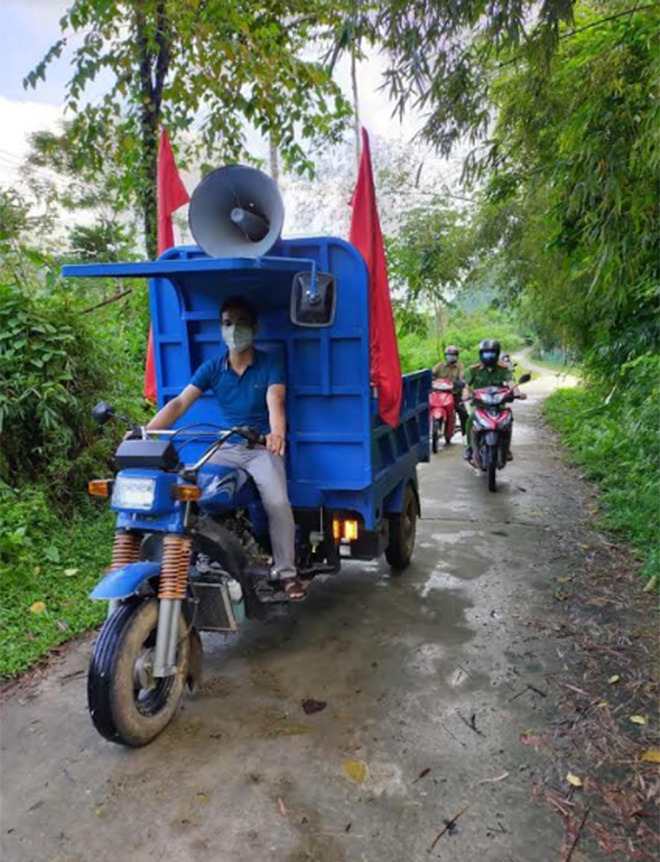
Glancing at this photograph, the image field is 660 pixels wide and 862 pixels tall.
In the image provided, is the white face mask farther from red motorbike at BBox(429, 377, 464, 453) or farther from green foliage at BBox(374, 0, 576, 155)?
red motorbike at BBox(429, 377, 464, 453)

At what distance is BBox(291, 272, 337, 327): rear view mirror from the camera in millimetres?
2900

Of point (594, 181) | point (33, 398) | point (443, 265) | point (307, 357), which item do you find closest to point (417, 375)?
point (307, 357)

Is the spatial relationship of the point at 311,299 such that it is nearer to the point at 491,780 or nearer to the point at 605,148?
the point at 605,148

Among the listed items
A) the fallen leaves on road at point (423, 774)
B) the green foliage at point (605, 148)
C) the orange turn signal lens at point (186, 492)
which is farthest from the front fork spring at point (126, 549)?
the green foliage at point (605, 148)

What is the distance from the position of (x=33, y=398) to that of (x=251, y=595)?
8.38 ft

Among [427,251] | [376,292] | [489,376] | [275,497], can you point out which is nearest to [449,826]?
[275,497]

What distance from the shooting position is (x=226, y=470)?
2.96 m

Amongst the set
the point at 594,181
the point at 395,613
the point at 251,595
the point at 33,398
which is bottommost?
the point at 395,613

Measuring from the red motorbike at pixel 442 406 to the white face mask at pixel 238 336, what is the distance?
19.7ft

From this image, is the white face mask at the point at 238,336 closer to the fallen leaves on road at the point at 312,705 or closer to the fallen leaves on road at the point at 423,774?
the fallen leaves on road at the point at 312,705

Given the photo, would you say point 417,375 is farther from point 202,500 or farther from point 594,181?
point 202,500

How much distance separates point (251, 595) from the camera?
9.81 ft

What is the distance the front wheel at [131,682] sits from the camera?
90.0 inches

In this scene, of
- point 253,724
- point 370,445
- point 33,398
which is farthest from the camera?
point 33,398
